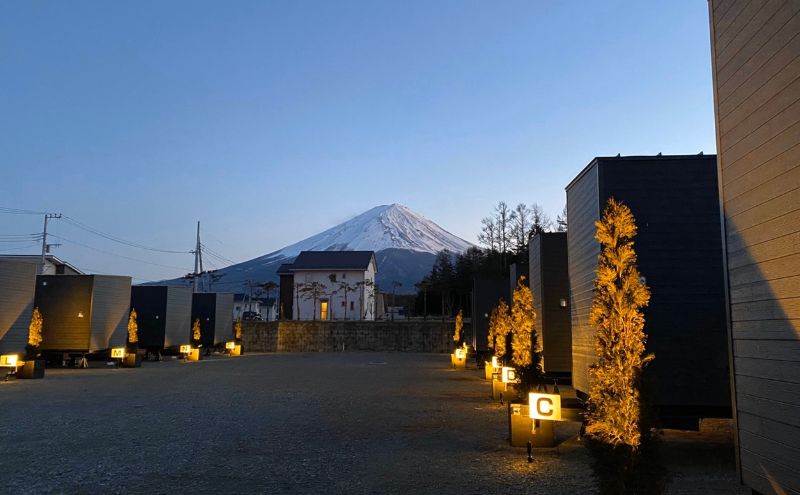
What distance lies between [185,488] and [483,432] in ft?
18.5

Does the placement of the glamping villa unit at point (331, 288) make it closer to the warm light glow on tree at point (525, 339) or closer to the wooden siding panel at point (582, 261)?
the warm light glow on tree at point (525, 339)

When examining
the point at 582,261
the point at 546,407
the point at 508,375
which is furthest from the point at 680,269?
the point at 508,375

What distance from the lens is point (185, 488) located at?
6934 mm

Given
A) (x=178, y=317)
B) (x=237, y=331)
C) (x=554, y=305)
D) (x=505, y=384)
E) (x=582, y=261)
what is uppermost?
(x=582, y=261)

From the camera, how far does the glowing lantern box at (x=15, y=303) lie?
875 inches

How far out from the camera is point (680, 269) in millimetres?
10219

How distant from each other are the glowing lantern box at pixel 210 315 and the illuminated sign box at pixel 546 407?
36.3 m

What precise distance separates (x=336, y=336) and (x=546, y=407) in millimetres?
41606

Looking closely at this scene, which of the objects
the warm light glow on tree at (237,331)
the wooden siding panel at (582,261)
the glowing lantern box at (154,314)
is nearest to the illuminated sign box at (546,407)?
the wooden siding panel at (582,261)

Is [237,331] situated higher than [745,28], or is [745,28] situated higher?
[745,28]

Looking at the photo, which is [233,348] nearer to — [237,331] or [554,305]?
[237,331]

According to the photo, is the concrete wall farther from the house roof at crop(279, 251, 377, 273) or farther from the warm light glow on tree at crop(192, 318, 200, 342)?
the house roof at crop(279, 251, 377, 273)

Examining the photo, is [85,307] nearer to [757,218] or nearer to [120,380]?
[120,380]

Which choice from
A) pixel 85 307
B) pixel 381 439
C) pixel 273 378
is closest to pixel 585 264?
pixel 381 439
